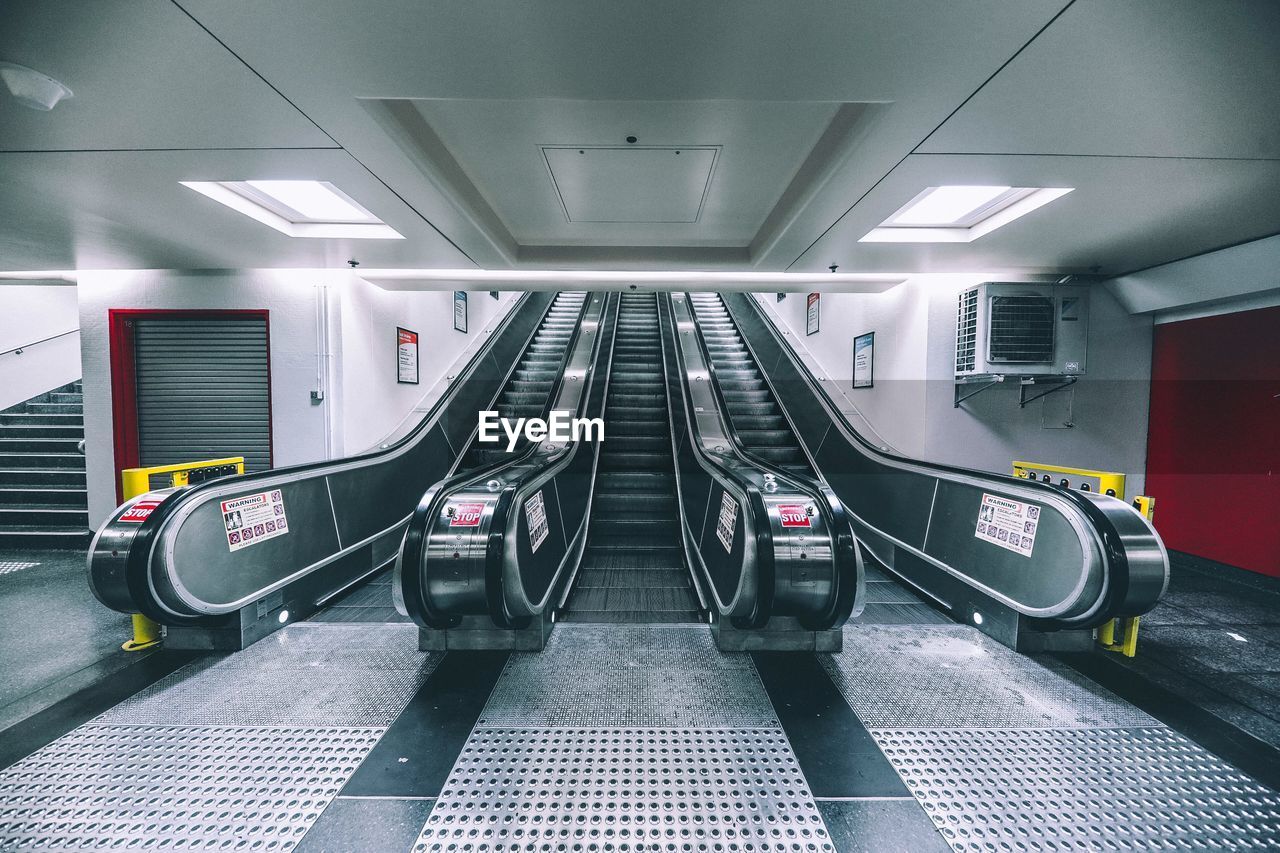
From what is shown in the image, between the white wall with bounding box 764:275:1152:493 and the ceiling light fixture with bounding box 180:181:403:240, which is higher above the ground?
the ceiling light fixture with bounding box 180:181:403:240

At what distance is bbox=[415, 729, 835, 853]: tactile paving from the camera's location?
5.24 ft

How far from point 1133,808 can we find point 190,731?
3.90 metres

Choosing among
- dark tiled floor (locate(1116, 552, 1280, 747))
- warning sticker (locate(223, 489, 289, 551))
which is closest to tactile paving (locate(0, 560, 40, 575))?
warning sticker (locate(223, 489, 289, 551))

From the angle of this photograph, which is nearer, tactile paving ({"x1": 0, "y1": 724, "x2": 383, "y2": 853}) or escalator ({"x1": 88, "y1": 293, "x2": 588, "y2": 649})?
tactile paving ({"x1": 0, "y1": 724, "x2": 383, "y2": 853})

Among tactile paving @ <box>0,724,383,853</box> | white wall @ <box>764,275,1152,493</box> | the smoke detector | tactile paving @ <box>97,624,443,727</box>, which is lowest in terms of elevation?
tactile paving @ <box>97,624,443,727</box>

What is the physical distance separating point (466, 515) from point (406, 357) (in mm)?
4149

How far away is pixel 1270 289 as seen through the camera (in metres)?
3.80

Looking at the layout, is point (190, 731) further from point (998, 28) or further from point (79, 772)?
point (998, 28)

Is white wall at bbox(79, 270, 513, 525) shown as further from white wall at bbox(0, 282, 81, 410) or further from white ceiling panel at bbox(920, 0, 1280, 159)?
white ceiling panel at bbox(920, 0, 1280, 159)

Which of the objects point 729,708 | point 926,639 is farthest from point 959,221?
point 729,708

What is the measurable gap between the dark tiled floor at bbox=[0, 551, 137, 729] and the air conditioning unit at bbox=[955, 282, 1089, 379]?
6.77 meters

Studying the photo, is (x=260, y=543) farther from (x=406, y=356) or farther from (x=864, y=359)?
(x=864, y=359)

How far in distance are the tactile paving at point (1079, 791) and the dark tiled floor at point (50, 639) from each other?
4.16 metres

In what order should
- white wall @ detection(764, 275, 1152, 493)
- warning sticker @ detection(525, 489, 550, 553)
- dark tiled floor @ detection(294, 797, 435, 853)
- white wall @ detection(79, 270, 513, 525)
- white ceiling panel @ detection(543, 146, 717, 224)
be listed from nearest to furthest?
dark tiled floor @ detection(294, 797, 435, 853) → white ceiling panel @ detection(543, 146, 717, 224) → warning sticker @ detection(525, 489, 550, 553) → white wall @ detection(79, 270, 513, 525) → white wall @ detection(764, 275, 1152, 493)
